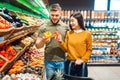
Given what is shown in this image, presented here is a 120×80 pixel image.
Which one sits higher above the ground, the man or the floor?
the man

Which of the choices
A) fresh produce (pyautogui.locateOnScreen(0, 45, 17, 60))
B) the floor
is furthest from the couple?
the floor

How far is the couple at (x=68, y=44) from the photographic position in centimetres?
362

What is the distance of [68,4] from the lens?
9656 mm

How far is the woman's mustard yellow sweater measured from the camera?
11.9 ft

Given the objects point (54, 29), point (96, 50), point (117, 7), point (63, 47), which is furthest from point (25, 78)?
point (117, 7)

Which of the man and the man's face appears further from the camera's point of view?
the man

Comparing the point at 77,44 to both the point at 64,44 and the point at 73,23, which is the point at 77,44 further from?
the point at 73,23

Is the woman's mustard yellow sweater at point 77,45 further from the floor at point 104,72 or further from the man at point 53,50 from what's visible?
the floor at point 104,72

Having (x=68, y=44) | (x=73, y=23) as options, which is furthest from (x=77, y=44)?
(x=73, y=23)

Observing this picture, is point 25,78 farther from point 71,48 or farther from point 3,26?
point 71,48

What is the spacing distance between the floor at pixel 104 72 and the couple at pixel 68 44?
3560 mm

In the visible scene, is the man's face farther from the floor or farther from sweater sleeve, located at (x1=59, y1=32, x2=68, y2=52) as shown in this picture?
the floor

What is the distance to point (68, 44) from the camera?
144 inches

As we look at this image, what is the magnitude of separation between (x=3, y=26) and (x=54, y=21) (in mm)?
1189
